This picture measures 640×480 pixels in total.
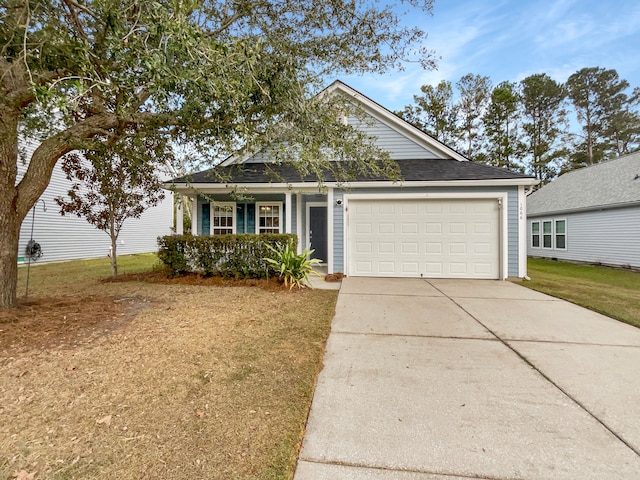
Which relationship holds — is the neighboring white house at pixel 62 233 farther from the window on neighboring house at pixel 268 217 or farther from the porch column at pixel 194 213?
the window on neighboring house at pixel 268 217

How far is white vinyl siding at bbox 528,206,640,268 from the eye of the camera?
1117cm

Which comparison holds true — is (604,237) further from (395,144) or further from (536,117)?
(536,117)

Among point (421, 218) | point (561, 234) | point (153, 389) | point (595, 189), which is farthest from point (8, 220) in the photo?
point (595, 189)

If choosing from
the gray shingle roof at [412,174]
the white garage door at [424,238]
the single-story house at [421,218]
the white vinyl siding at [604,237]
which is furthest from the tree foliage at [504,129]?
the white garage door at [424,238]

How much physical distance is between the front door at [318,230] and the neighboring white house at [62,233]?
30.0 ft

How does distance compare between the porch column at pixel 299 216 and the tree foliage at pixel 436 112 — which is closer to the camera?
the porch column at pixel 299 216

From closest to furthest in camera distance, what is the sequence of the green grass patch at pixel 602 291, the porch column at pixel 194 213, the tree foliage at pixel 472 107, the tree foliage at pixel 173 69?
the tree foliage at pixel 173 69 → the green grass patch at pixel 602 291 → the porch column at pixel 194 213 → the tree foliage at pixel 472 107

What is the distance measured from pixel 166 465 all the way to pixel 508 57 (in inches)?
605

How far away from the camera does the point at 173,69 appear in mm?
3070

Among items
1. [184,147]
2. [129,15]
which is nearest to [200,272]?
[184,147]

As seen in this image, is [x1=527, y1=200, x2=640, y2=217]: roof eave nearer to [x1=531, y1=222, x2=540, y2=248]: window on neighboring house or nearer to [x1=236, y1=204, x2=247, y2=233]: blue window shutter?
[x1=531, y1=222, x2=540, y2=248]: window on neighboring house

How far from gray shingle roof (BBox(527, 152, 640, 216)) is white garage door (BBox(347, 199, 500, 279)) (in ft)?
24.0

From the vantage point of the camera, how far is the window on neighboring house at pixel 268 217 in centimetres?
999

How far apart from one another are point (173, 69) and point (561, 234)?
17.6 m
